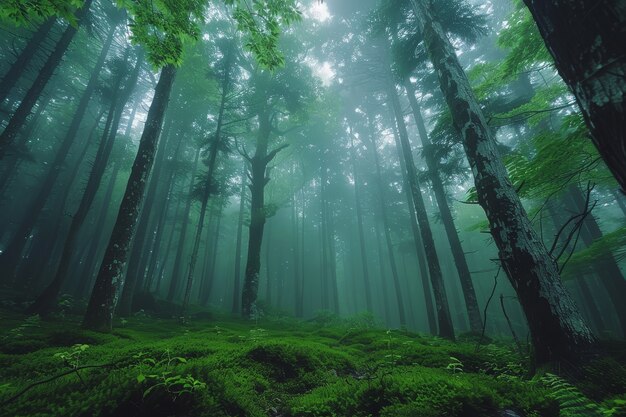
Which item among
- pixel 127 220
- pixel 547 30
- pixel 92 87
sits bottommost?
pixel 547 30

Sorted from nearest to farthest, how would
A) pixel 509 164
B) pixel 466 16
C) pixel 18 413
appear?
pixel 18 413 → pixel 509 164 → pixel 466 16

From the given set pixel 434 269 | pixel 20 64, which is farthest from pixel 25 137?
pixel 434 269

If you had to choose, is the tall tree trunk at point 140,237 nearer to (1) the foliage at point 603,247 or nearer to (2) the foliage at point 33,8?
(2) the foliage at point 33,8

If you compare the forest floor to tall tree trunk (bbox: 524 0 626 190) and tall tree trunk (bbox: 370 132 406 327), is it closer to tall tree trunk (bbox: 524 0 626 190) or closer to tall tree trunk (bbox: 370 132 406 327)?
tall tree trunk (bbox: 524 0 626 190)

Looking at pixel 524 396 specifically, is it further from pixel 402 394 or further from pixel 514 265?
pixel 514 265

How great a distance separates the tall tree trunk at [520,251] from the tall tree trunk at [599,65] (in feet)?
9.42

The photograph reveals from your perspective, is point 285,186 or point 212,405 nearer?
point 212,405

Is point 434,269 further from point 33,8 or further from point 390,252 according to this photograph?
point 33,8

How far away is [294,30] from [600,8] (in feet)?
68.6

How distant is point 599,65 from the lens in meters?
1.36

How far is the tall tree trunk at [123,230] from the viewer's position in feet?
20.3

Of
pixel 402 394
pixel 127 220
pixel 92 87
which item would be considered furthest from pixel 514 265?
pixel 92 87

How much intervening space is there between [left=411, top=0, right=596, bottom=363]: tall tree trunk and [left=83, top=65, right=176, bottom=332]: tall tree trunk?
7643 mm

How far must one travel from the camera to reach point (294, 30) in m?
18.7
